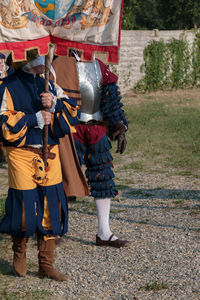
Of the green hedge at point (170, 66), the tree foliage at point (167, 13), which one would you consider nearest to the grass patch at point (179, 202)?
the green hedge at point (170, 66)

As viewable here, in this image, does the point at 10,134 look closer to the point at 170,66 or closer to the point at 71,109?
the point at 71,109

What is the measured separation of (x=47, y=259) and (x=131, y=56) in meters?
13.4

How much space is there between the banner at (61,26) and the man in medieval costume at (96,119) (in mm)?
834

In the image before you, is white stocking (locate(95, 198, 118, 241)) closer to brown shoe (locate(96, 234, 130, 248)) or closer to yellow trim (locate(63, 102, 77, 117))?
brown shoe (locate(96, 234, 130, 248))

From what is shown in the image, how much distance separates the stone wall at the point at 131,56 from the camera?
16.6m

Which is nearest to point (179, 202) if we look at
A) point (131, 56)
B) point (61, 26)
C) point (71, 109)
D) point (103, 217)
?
point (103, 217)

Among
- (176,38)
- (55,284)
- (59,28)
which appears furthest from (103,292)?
(176,38)

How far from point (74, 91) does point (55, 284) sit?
1.55 m

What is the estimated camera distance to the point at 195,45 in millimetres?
19141

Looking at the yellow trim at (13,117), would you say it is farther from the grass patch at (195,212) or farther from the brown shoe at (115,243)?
the grass patch at (195,212)

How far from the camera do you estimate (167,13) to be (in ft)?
124

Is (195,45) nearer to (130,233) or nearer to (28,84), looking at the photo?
(130,233)

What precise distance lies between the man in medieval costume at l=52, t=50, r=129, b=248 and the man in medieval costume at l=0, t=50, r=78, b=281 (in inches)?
24.2

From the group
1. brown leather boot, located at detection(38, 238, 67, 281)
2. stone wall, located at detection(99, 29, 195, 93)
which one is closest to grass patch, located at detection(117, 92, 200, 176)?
stone wall, located at detection(99, 29, 195, 93)
